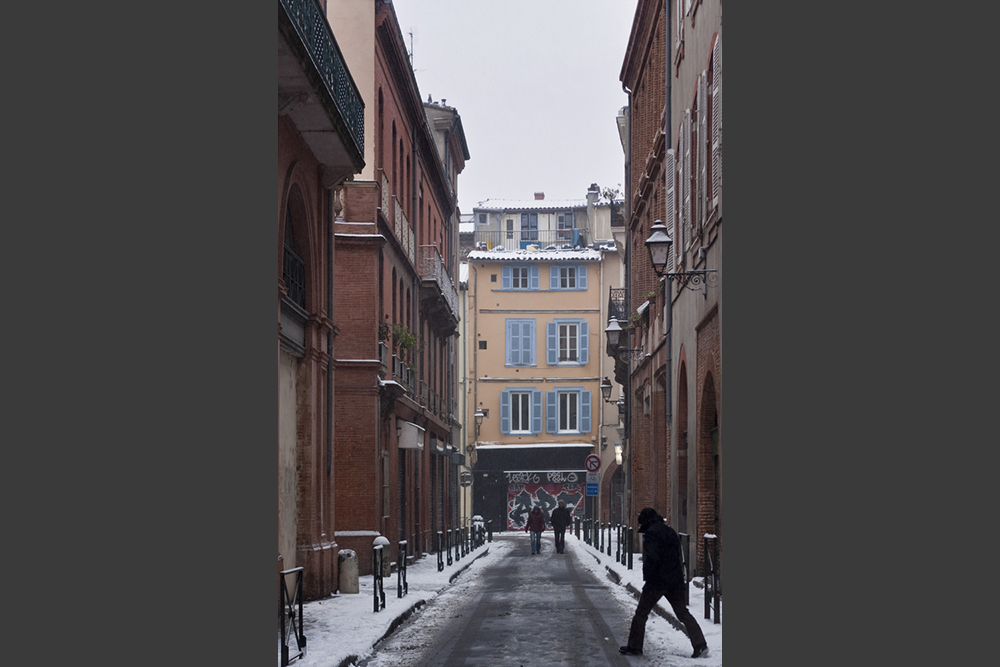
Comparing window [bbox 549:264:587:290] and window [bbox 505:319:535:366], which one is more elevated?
window [bbox 549:264:587:290]

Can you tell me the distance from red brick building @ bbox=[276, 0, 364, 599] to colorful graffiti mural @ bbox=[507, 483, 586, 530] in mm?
40927

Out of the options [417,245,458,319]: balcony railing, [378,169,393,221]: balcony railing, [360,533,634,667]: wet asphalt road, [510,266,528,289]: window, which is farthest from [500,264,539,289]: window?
[360,533,634,667]: wet asphalt road

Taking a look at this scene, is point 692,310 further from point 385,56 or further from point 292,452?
point 385,56

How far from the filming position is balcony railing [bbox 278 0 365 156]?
13703 mm

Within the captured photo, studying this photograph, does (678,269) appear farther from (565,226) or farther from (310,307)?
(565,226)

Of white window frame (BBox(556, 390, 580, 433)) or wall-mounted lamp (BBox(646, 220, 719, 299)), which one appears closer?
wall-mounted lamp (BBox(646, 220, 719, 299))

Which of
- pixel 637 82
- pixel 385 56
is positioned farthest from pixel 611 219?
pixel 385 56

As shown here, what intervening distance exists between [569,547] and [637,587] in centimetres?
2368

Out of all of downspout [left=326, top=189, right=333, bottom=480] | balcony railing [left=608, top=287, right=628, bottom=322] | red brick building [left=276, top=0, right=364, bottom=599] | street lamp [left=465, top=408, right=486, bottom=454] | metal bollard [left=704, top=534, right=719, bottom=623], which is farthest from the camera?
street lamp [left=465, top=408, right=486, bottom=454]

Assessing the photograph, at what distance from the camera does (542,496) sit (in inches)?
2356

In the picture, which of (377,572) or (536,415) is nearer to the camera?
(377,572)

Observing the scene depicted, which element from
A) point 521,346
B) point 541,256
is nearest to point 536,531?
point 521,346

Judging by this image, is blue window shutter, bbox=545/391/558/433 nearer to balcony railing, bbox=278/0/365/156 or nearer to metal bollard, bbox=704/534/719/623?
balcony railing, bbox=278/0/365/156

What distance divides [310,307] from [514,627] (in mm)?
5331
